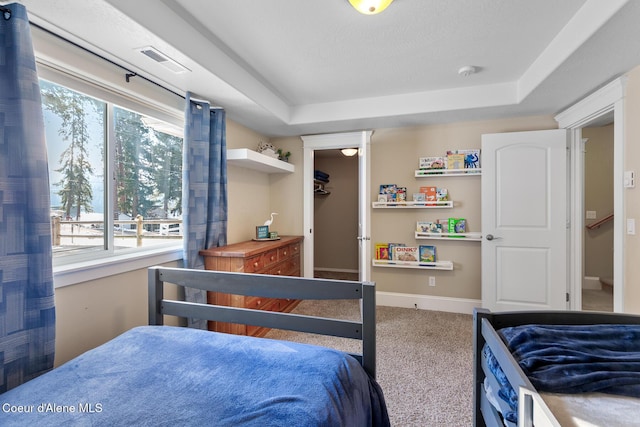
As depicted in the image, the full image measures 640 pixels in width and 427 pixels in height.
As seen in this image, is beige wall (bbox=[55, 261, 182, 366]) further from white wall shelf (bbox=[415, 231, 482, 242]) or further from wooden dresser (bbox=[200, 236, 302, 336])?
white wall shelf (bbox=[415, 231, 482, 242])

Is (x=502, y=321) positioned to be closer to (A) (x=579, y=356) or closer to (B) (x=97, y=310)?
(A) (x=579, y=356)

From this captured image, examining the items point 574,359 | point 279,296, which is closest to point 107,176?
point 279,296

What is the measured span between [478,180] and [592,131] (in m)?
2.40

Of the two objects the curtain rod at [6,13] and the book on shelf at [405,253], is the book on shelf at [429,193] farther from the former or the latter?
the curtain rod at [6,13]

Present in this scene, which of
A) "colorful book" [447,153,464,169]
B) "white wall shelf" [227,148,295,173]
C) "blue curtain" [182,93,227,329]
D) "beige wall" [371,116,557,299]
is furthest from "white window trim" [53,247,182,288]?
"colorful book" [447,153,464,169]

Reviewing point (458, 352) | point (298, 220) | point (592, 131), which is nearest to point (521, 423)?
point (458, 352)

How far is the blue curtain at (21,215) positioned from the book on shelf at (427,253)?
3.27 m

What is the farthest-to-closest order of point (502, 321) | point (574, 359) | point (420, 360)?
point (420, 360) → point (502, 321) → point (574, 359)

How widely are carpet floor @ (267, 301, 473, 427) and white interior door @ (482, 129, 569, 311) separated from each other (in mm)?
635

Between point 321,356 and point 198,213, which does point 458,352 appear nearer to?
point 321,356

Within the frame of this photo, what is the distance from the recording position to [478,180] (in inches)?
124

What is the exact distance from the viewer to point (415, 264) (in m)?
3.27

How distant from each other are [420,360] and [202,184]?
244cm

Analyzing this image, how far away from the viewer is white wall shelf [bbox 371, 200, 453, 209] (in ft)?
10.4
